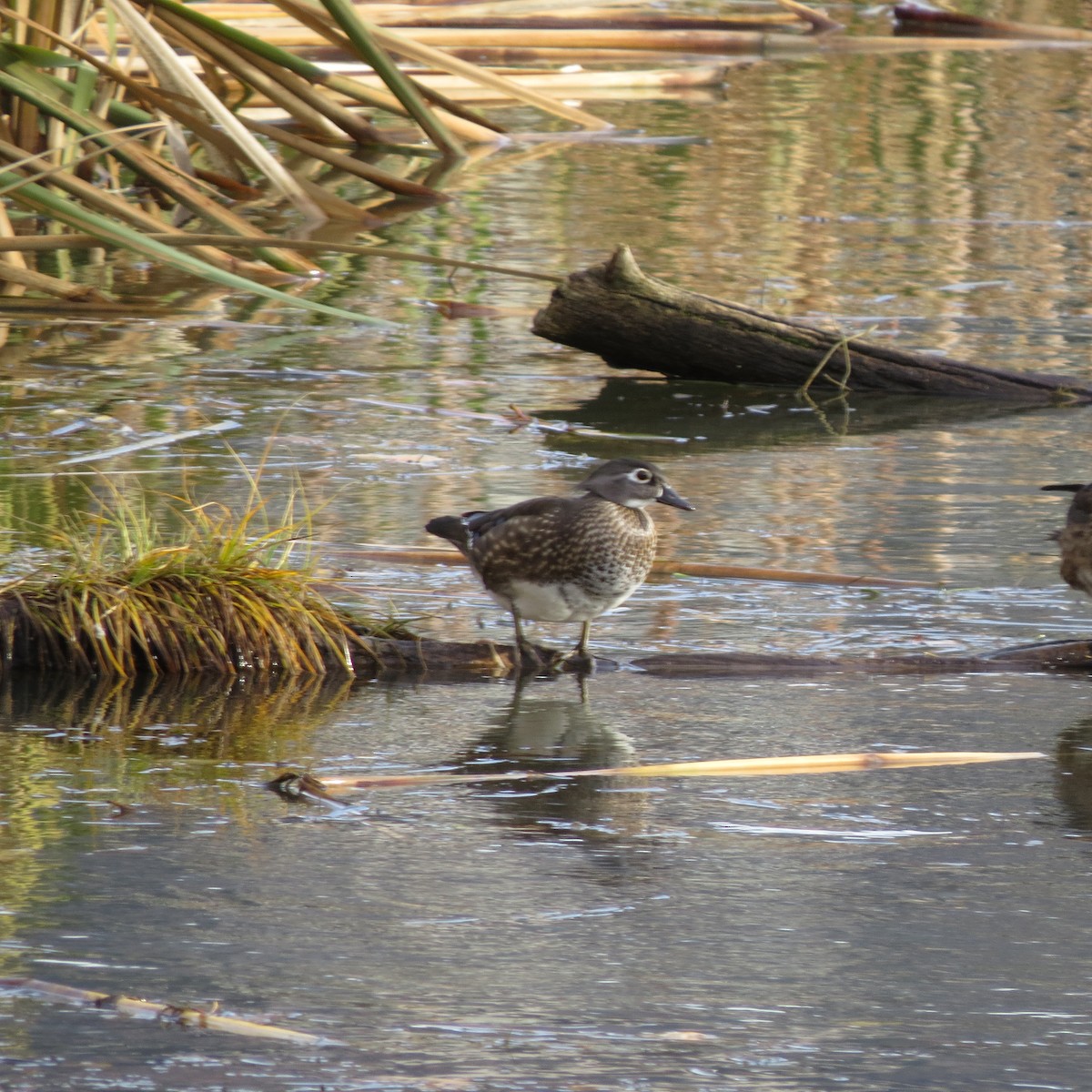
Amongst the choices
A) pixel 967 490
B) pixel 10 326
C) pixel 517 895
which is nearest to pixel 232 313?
pixel 10 326

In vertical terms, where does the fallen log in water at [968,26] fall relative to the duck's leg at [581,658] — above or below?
above

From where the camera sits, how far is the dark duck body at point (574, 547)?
5.92m

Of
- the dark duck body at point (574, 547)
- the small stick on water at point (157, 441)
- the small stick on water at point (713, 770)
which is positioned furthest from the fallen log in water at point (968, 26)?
the small stick on water at point (713, 770)

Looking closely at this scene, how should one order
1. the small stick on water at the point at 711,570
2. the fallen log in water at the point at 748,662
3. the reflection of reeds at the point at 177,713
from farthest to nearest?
1. the small stick on water at the point at 711,570
2. the fallen log in water at the point at 748,662
3. the reflection of reeds at the point at 177,713

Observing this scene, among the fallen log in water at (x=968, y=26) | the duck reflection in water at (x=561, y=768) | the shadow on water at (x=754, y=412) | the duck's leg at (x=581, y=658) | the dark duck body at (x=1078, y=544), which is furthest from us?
the fallen log in water at (x=968, y=26)

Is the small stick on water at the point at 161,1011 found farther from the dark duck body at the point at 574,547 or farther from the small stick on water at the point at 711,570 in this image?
the small stick on water at the point at 711,570

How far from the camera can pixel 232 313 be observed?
11.4 metres

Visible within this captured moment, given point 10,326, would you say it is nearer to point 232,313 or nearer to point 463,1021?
point 232,313

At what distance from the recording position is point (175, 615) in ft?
18.5

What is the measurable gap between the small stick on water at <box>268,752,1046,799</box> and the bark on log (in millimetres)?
4613

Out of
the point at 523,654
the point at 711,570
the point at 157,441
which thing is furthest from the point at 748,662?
the point at 157,441

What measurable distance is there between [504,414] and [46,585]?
3651 mm

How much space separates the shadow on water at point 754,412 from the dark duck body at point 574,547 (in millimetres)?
2421

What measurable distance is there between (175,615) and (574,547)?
109 cm
